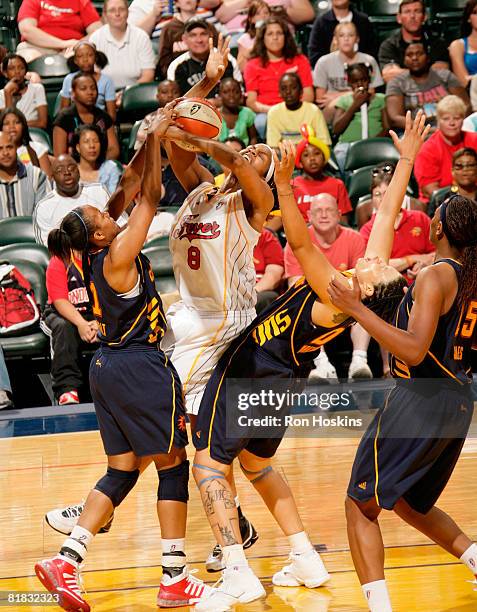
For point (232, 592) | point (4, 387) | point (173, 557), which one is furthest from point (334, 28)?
point (232, 592)

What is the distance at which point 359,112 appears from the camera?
10.7 m

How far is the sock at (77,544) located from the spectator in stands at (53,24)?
8010mm

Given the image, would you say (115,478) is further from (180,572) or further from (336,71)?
(336,71)

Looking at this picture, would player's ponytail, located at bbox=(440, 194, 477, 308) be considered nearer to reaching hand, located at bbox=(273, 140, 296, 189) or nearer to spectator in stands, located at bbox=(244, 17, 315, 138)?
reaching hand, located at bbox=(273, 140, 296, 189)

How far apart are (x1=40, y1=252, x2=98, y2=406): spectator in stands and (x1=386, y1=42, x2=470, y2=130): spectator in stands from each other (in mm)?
4127

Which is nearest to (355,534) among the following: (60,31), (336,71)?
(336,71)

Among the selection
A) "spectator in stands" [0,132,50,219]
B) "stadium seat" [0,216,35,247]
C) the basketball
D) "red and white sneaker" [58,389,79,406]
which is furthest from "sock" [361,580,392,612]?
"spectator in stands" [0,132,50,219]

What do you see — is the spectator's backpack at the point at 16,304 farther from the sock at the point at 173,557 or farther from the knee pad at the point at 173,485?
the sock at the point at 173,557

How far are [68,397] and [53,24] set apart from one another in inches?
217

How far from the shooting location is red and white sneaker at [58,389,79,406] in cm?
767

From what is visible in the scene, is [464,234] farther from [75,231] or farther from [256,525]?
[256,525]

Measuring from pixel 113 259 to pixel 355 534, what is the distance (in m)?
1.53

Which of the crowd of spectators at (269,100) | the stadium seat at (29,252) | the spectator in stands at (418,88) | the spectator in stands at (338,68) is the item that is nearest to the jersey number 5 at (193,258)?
the crowd of spectators at (269,100)

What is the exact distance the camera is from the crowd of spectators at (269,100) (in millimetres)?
8445
